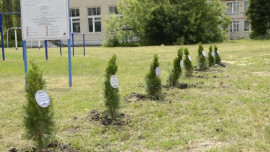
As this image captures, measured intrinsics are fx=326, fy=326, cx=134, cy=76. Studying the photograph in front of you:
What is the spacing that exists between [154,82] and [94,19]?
35804 millimetres

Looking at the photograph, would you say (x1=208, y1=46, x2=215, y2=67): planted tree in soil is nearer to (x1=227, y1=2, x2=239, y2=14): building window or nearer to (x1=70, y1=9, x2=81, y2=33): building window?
(x1=70, y1=9, x2=81, y2=33): building window

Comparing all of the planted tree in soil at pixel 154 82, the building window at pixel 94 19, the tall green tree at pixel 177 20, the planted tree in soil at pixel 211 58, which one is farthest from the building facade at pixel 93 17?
the planted tree in soil at pixel 154 82

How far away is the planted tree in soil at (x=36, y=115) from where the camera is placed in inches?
116

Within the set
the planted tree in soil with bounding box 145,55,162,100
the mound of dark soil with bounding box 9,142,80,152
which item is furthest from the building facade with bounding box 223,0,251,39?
the mound of dark soil with bounding box 9,142,80,152

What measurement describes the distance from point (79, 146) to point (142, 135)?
731 millimetres

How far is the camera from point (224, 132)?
3633 millimetres

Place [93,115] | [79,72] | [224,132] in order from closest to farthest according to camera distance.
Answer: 1. [224,132]
2. [93,115]
3. [79,72]

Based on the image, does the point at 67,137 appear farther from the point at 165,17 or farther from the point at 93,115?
the point at 165,17

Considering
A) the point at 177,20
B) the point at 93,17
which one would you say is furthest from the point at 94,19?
the point at 177,20

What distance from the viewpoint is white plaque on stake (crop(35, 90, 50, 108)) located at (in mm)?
2920

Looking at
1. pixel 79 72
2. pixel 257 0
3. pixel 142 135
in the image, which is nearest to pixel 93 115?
pixel 142 135

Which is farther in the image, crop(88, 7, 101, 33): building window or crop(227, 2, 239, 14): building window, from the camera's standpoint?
crop(227, 2, 239, 14): building window

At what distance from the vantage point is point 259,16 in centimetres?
2936

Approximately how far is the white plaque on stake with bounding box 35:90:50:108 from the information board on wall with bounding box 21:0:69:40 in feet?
13.1
